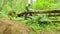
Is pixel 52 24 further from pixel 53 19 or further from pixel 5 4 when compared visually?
pixel 5 4

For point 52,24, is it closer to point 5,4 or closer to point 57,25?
point 57,25

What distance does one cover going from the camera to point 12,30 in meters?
5.58

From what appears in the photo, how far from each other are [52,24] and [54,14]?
3.02 ft

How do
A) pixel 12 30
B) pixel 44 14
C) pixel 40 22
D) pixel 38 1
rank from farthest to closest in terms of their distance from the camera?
pixel 38 1 → pixel 44 14 → pixel 40 22 → pixel 12 30

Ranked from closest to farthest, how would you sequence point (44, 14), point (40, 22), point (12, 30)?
point (12, 30) < point (40, 22) < point (44, 14)

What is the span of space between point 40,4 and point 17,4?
150 cm

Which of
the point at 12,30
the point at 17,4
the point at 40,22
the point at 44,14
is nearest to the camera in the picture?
the point at 12,30

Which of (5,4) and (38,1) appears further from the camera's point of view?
(38,1)

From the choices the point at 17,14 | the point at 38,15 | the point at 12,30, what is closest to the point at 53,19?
the point at 38,15

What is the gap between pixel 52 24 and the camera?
9008mm

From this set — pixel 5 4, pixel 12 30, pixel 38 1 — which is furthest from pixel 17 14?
pixel 12 30

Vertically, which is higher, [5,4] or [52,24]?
[5,4]

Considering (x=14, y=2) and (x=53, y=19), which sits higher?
(x=14, y=2)

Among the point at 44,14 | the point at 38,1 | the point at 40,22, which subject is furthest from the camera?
the point at 38,1
